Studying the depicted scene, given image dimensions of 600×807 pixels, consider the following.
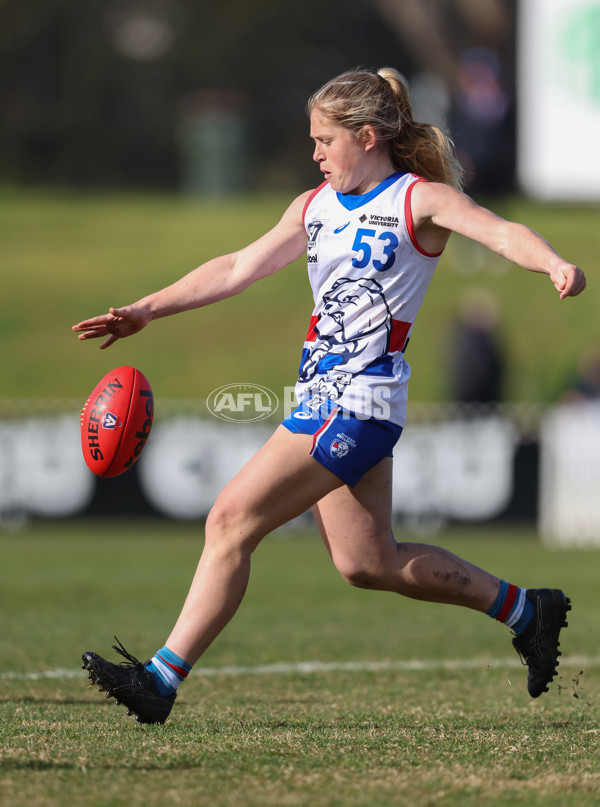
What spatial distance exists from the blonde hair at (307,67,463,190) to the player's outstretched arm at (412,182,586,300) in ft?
0.78

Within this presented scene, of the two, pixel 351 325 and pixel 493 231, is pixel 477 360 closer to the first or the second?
pixel 351 325

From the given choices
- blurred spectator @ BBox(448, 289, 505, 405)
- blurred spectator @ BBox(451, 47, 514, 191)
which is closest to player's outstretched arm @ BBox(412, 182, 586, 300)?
blurred spectator @ BBox(448, 289, 505, 405)

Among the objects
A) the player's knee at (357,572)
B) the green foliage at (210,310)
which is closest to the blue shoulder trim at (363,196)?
the player's knee at (357,572)

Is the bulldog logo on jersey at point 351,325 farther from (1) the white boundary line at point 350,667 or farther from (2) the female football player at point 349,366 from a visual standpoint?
(1) the white boundary line at point 350,667

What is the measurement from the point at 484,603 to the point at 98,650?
9.11 feet

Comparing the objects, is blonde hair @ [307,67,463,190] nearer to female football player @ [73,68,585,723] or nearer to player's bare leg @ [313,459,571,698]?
female football player @ [73,68,585,723]

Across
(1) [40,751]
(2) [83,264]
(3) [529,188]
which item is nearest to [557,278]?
(1) [40,751]

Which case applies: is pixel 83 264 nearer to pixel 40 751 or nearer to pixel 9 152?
pixel 9 152

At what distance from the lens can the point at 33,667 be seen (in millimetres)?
6586

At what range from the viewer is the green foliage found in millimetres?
23406

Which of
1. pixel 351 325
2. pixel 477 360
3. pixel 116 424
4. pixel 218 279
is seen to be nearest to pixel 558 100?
pixel 477 360

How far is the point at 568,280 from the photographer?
13.8ft

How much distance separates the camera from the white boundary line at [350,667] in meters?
6.43

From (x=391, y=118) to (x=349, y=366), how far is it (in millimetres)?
915
